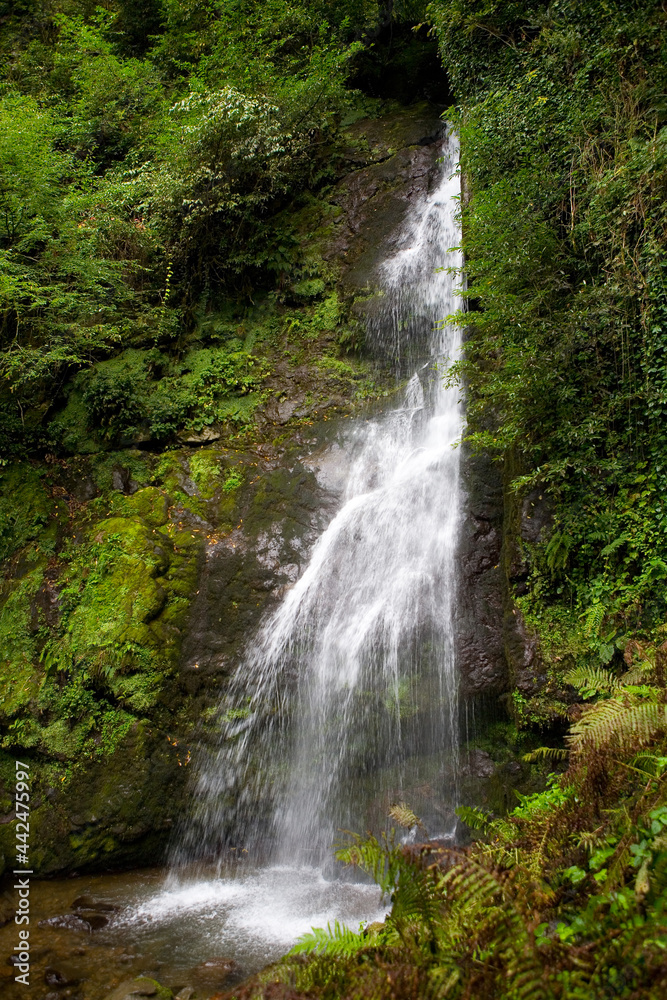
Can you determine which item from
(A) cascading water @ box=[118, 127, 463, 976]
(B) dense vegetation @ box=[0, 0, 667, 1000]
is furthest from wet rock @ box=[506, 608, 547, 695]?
(A) cascading water @ box=[118, 127, 463, 976]

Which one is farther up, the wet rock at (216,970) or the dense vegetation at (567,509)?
the dense vegetation at (567,509)

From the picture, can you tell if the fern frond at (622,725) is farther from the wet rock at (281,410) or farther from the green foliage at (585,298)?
the wet rock at (281,410)

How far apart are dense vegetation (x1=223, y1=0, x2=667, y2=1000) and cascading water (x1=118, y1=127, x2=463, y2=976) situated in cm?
72

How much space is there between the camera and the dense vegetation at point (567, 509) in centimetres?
221

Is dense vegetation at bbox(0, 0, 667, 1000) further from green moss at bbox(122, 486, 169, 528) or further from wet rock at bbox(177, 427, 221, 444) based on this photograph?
wet rock at bbox(177, 427, 221, 444)

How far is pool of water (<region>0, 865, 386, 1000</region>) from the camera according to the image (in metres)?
4.30

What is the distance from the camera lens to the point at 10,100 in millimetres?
9758

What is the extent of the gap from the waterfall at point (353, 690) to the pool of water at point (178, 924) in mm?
449

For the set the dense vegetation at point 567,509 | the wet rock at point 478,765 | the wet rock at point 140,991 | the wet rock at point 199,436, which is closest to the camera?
the dense vegetation at point 567,509

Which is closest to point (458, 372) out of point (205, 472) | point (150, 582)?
point (205, 472)

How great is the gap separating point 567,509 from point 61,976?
5923 mm

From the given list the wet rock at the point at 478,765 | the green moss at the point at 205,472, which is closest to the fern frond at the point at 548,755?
the wet rock at the point at 478,765

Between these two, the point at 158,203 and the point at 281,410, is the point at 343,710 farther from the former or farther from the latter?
the point at 158,203

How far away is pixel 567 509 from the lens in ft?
18.1
